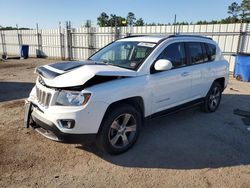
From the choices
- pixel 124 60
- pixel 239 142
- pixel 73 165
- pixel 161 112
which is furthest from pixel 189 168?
pixel 124 60

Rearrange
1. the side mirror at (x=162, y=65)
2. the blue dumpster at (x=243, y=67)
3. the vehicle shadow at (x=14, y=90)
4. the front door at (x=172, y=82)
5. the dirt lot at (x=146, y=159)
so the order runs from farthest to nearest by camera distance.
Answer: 1. the blue dumpster at (x=243, y=67)
2. the vehicle shadow at (x=14, y=90)
3. the front door at (x=172, y=82)
4. the side mirror at (x=162, y=65)
5. the dirt lot at (x=146, y=159)

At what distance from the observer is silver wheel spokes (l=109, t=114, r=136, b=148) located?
3529 mm

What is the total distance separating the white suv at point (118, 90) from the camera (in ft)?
10.1

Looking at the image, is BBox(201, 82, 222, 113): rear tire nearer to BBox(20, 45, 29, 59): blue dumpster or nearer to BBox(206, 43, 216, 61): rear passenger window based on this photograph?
BBox(206, 43, 216, 61): rear passenger window

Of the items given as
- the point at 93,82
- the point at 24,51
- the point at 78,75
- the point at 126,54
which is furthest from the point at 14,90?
the point at 24,51

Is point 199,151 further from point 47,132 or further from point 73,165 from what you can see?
point 47,132

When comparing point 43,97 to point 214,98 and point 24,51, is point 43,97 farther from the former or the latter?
point 24,51

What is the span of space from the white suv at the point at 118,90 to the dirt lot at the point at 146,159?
0.40 meters

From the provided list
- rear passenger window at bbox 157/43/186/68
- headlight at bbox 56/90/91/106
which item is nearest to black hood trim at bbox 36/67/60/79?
headlight at bbox 56/90/91/106

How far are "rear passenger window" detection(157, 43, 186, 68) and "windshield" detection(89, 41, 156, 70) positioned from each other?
27cm

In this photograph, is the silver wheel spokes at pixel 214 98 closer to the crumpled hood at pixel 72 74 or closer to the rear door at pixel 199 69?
the rear door at pixel 199 69

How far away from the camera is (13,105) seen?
6105 millimetres

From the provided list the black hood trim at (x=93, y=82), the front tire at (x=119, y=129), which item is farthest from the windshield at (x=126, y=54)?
the front tire at (x=119, y=129)

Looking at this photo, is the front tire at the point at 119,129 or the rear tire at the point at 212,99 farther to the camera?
the rear tire at the point at 212,99
